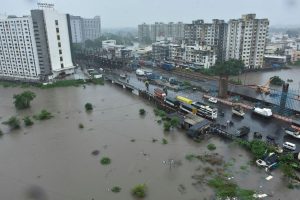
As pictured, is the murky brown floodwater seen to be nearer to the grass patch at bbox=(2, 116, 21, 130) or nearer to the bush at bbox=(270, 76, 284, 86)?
the bush at bbox=(270, 76, 284, 86)

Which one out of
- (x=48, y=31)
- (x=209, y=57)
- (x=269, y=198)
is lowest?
(x=269, y=198)

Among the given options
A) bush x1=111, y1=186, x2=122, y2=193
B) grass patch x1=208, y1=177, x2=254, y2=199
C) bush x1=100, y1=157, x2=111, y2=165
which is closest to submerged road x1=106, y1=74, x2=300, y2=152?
grass patch x1=208, y1=177, x2=254, y2=199

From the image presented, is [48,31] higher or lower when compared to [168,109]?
higher

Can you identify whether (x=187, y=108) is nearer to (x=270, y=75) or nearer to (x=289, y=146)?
(x=289, y=146)

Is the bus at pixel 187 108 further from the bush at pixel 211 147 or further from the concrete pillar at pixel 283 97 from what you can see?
the concrete pillar at pixel 283 97

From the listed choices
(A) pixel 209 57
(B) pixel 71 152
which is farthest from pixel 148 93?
(A) pixel 209 57

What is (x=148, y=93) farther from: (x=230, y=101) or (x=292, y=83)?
(x=292, y=83)

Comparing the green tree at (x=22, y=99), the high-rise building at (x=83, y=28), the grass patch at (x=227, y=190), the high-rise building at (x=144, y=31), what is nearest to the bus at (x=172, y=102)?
the grass patch at (x=227, y=190)
